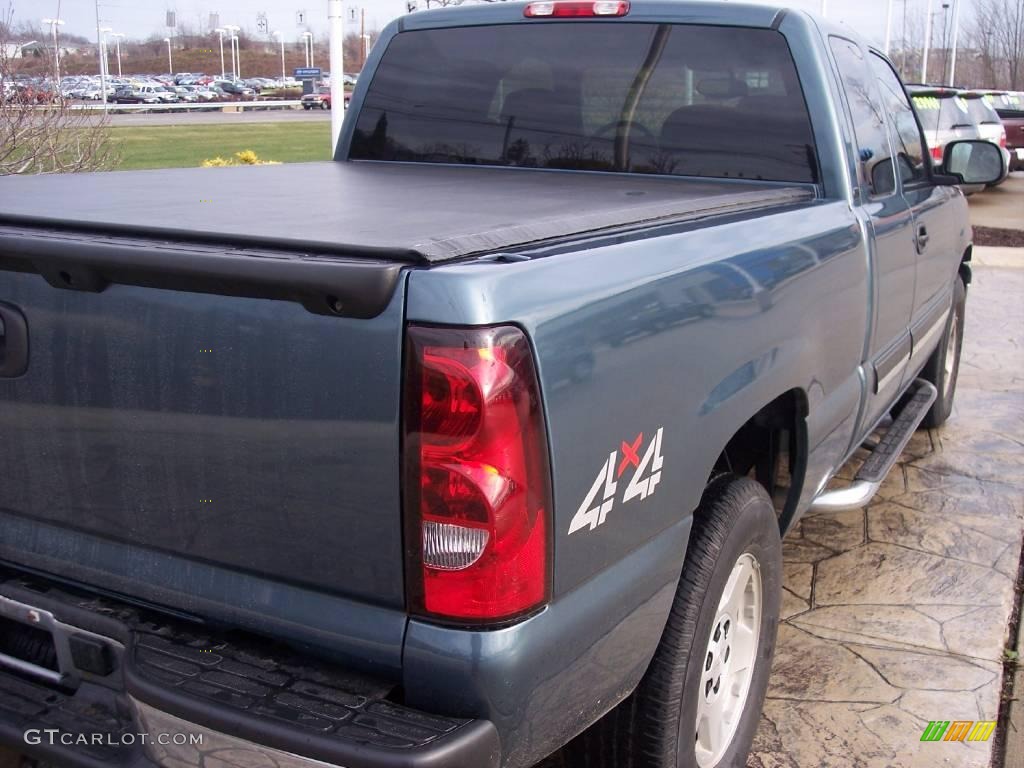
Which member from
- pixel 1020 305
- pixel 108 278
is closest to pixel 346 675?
pixel 108 278

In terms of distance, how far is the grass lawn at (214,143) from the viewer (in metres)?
23.7

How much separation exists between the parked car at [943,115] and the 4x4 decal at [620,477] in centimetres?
1397

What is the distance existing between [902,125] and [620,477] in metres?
3.23

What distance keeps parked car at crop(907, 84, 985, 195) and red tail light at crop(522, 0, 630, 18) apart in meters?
12.0

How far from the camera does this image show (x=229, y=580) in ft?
6.62

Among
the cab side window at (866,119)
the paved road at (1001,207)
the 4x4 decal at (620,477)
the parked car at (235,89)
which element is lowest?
the paved road at (1001,207)

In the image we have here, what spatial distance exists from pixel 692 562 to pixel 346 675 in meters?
0.89

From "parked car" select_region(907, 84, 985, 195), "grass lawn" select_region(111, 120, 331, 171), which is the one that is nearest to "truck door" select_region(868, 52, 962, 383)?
"parked car" select_region(907, 84, 985, 195)

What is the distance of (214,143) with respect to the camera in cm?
2941

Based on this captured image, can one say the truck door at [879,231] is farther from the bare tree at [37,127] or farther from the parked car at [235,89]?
the parked car at [235,89]

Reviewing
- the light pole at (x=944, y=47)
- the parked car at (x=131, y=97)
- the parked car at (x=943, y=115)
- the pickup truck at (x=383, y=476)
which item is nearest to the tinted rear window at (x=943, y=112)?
the parked car at (x=943, y=115)

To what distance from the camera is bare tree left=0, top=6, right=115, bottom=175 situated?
8.25 metres

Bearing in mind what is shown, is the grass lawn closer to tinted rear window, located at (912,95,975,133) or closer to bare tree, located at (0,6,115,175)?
bare tree, located at (0,6,115,175)

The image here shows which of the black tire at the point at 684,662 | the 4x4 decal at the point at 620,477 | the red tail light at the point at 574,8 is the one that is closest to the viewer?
the 4x4 decal at the point at 620,477
